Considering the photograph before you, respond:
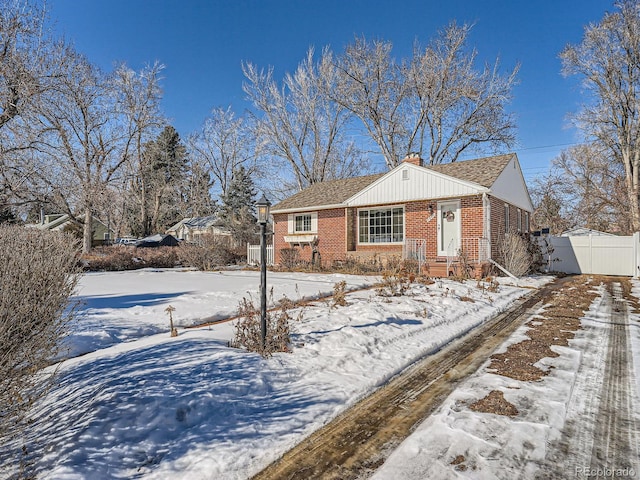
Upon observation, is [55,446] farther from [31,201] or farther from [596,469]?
[31,201]

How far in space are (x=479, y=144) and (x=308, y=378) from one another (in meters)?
25.0

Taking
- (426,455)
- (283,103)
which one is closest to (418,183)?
(426,455)

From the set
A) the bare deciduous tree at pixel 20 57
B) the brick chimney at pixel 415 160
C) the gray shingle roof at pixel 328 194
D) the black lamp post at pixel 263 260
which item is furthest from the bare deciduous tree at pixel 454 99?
the black lamp post at pixel 263 260

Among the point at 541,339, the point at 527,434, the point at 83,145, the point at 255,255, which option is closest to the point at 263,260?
the point at 527,434

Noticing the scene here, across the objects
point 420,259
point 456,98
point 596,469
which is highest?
point 456,98

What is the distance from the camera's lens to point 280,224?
58.5 ft

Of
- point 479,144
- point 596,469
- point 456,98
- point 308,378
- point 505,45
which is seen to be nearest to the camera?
point 596,469

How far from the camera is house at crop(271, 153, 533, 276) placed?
11.8 meters

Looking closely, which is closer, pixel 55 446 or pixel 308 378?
pixel 55 446

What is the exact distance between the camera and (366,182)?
1714 cm

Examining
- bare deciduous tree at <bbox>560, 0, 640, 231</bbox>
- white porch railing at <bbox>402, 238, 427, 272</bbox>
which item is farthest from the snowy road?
bare deciduous tree at <bbox>560, 0, 640, 231</bbox>

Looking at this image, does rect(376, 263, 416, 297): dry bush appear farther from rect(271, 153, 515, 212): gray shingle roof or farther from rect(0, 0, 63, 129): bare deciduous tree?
rect(0, 0, 63, 129): bare deciduous tree

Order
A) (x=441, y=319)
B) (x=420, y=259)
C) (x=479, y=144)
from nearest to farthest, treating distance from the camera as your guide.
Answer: (x=441, y=319)
(x=420, y=259)
(x=479, y=144)

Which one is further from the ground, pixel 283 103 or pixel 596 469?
pixel 283 103
